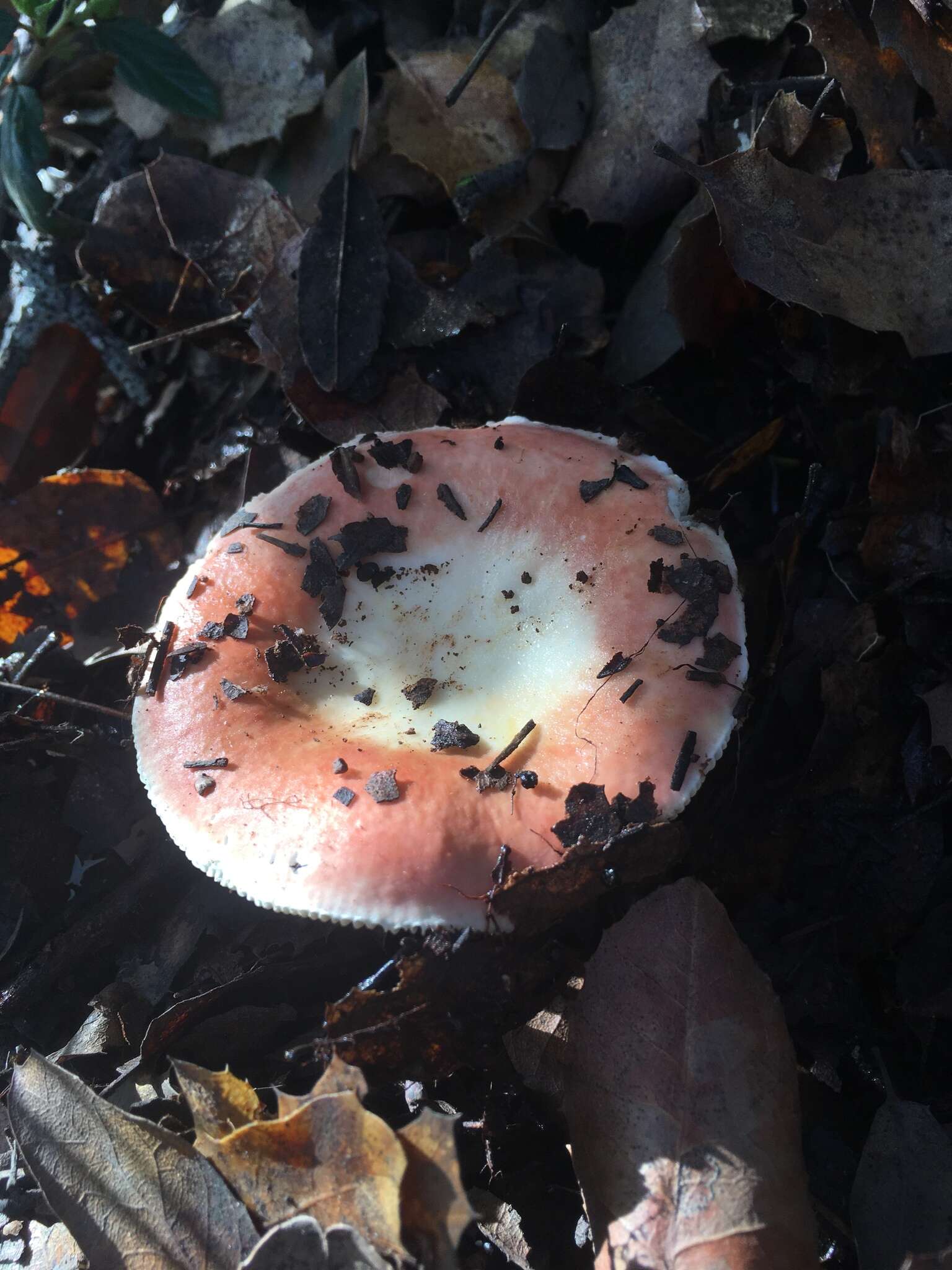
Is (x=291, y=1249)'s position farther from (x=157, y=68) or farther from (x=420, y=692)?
(x=157, y=68)

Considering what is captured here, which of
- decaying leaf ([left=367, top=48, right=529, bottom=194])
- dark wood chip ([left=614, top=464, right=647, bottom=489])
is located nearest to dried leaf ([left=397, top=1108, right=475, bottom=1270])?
dark wood chip ([left=614, top=464, right=647, bottom=489])

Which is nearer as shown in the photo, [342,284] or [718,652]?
[718,652]

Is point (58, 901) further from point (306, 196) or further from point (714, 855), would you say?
point (306, 196)

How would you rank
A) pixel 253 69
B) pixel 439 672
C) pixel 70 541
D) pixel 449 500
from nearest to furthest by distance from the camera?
1. pixel 439 672
2. pixel 449 500
3. pixel 70 541
4. pixel 253 69

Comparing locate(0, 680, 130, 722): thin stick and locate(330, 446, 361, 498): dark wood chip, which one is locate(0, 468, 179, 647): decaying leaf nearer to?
locate(0, 680, 130, 722): thin stick

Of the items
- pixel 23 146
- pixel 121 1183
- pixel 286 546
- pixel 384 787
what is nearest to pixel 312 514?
pixel 286 546

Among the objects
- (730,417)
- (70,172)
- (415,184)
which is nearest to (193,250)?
(415,184)

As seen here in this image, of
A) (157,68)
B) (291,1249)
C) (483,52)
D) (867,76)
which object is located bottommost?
(291,1249)
